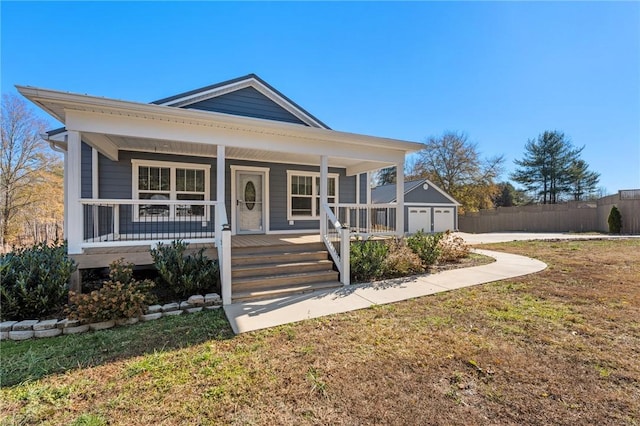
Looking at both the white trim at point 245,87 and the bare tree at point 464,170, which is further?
the bare tree at point 464,170

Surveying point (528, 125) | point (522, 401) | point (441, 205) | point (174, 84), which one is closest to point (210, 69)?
point (174, 84)

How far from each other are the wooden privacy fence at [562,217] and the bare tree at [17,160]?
106 ft

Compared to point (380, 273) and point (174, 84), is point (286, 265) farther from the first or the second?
point (174, 84)

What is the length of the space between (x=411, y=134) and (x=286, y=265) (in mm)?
29403

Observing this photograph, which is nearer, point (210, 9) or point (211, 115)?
point (211, 115)

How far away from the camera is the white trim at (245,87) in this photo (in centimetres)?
847

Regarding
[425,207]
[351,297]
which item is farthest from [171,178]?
[425,207]

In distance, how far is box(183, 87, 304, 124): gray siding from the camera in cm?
885

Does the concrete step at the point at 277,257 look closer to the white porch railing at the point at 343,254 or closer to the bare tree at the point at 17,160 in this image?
the white porch railing at the point at 343,254

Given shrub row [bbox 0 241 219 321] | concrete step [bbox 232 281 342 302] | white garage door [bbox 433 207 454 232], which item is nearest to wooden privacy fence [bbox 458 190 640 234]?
white garage door [bbox 433 207 454 232]

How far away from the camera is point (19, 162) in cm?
1648

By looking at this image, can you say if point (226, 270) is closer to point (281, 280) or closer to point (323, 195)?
point (281, 280)

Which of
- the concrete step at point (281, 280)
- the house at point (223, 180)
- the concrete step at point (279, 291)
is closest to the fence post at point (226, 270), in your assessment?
the house at point (223, 180)

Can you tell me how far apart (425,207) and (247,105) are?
16832 millimetres
